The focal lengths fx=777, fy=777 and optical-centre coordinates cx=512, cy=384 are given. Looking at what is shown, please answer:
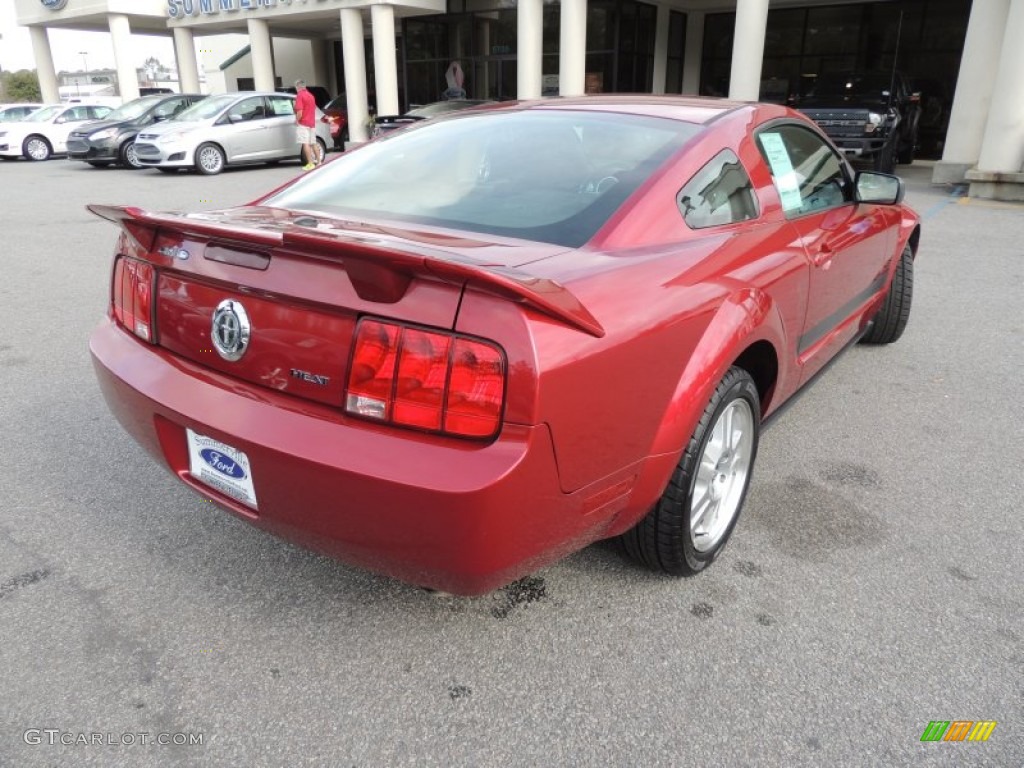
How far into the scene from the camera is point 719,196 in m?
2.67

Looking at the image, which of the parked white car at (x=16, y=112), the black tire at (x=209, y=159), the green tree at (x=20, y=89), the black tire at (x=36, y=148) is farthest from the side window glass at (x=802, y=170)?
the green tree at (x=20, y=89)

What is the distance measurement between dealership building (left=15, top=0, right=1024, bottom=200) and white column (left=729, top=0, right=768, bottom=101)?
0.02 metres

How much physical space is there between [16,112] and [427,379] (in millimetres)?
26818

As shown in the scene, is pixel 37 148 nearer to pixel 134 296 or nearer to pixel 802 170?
pixel 134 296

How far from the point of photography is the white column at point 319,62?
3002cm

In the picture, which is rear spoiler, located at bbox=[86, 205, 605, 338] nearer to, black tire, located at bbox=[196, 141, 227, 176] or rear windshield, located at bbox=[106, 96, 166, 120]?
black tire, located at bbox=[196, 141, 227, 176]

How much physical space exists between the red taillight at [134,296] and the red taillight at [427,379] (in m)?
0.90

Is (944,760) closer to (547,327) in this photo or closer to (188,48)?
(547,327)

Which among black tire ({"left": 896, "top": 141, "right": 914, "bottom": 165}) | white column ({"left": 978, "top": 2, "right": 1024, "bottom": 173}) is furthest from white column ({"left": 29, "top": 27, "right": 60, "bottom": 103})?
A: white column ({"left": 978, "top": 2, "right": 1024, "bottom": 173})

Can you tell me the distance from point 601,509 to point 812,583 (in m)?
1.00

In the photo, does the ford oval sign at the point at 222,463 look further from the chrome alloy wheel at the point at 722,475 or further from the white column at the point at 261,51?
the white column at the point at 261,51

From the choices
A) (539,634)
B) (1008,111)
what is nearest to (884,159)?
(1008,111)

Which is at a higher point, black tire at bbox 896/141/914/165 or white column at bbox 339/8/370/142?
white column at bbox 339/8/370/142

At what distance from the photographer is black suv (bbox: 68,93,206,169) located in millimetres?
16688
